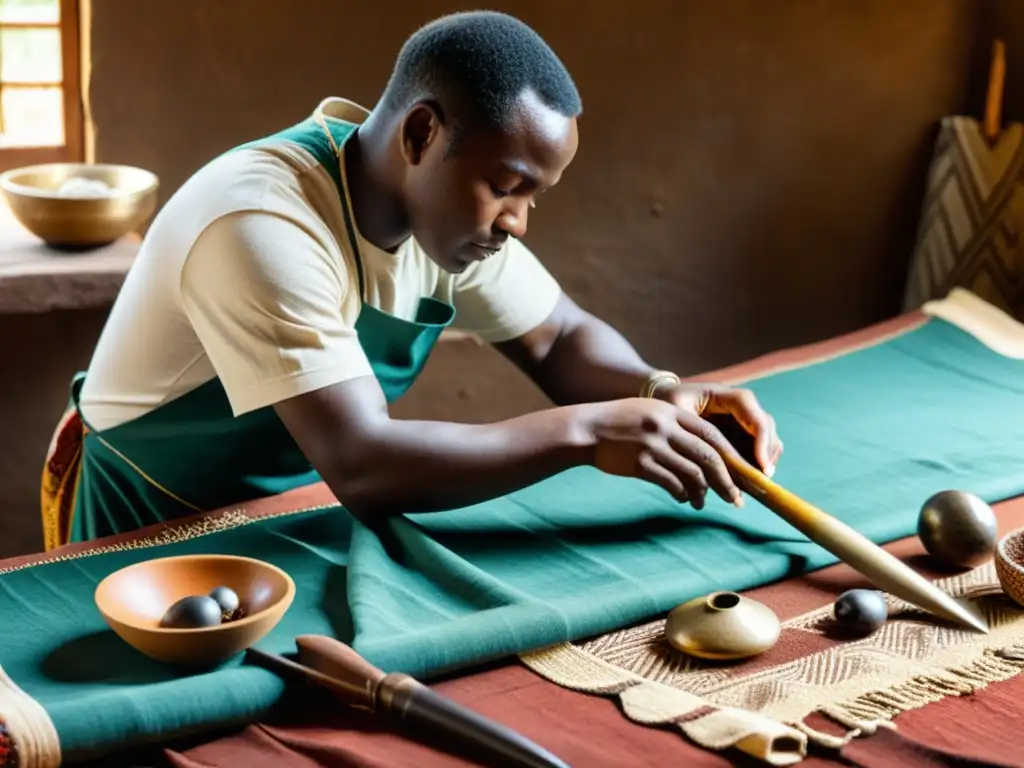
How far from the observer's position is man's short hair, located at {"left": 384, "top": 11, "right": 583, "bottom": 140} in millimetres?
1513

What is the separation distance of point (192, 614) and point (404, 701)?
23cm

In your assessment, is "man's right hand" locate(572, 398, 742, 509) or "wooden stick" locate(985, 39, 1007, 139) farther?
"wooden stick" locate(985, 39, 1007, 139)

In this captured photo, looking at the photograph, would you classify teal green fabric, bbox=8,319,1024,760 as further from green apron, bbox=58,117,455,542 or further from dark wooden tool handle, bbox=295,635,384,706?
green apron, bbox=58,117,455,542

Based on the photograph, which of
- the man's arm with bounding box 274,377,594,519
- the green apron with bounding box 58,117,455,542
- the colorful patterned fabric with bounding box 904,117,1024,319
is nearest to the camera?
the man's arm with bounding box 274,377,594,519

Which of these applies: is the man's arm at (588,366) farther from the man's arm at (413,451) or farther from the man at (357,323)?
the man's arm at (413,451)

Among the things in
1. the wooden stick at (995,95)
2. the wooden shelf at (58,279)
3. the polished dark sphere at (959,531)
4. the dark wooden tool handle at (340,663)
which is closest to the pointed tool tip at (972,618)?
the polished dark sphere at (959,531)

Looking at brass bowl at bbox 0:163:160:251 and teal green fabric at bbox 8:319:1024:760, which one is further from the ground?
brass bowl at bbox 0:163:160:251

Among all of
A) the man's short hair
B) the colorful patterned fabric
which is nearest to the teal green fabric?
the man's short hair

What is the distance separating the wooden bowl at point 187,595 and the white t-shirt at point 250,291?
0.22m

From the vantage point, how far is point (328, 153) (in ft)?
5.52

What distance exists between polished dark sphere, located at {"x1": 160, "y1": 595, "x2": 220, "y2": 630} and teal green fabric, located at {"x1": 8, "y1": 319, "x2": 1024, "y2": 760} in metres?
0.05

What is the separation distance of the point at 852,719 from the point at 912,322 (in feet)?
4.75

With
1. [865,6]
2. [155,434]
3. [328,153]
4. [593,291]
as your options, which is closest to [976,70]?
[865,6]

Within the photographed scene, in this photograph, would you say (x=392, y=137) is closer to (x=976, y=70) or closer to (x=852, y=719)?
(x=852, y=719)
